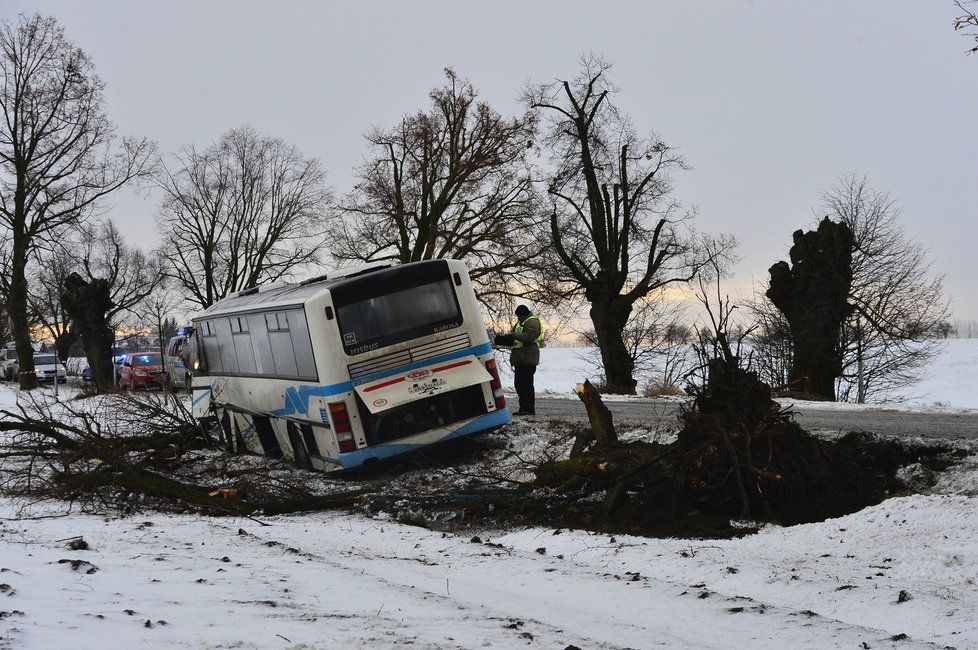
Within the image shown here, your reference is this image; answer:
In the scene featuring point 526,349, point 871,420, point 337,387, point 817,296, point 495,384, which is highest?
point 817,296

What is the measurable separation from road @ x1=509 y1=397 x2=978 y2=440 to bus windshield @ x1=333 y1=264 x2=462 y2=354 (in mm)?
3543

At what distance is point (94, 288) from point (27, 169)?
818 centimetres

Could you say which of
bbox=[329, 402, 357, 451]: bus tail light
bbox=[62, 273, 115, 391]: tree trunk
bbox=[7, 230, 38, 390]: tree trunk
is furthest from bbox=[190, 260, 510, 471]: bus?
bbox=[62, 273, 115, 391]: tree trunk

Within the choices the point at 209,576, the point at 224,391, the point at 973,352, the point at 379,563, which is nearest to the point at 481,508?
the point at 379,563

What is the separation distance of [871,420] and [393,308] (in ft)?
25.0

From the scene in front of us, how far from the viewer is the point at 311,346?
12.3 metres

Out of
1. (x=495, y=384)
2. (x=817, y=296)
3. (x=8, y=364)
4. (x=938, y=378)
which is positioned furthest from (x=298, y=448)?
(x=938, y=378)

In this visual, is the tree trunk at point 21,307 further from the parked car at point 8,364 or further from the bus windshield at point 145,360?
the parked car at point 8,364

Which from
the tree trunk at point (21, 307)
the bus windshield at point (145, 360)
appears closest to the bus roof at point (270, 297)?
the tree trunk at point (21, 307)

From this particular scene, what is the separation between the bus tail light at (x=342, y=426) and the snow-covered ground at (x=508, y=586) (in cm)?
327

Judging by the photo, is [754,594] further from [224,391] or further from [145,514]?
[224,391]

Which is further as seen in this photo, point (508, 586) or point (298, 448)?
point (298, 448)

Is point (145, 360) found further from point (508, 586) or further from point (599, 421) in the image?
point (508, 586)

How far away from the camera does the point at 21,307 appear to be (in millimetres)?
36656
